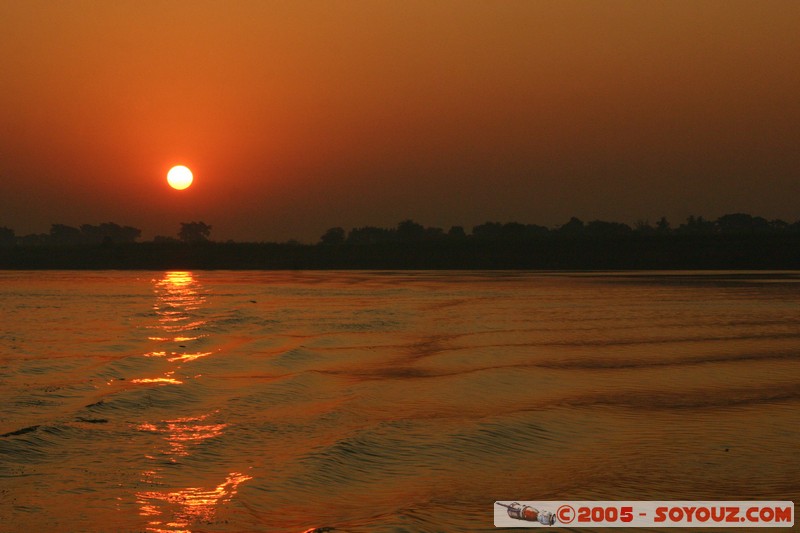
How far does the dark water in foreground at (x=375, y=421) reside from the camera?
34.0 feet

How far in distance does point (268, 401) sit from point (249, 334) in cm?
1273

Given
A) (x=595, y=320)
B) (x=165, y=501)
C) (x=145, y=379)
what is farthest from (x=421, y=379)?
(x=595, y=320)

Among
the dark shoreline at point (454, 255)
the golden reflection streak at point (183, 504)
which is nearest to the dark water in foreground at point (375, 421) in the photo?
the golden reflection streak at point (183, 504)

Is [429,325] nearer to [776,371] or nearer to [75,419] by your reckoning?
[776,371]

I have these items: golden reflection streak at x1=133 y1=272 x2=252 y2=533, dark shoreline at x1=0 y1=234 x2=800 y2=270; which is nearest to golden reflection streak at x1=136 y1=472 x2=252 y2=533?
golden reflection streak at x1=133 y1=272 x2=252 y2=533

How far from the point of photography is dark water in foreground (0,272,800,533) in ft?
34.0

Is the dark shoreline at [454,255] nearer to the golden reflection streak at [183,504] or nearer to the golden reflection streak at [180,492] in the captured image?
the golden reflection streak at [180,492]

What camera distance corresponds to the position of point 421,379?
64.8 ft

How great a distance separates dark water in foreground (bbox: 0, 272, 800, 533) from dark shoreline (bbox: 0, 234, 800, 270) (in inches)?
2885

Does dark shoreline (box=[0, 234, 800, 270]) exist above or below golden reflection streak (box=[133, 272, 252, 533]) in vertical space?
above

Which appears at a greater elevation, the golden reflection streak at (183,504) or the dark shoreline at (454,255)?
the dark shoreline at (454,255)

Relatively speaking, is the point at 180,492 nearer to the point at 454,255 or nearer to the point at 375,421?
the point at 375,421

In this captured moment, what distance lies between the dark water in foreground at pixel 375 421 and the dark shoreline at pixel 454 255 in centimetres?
7328

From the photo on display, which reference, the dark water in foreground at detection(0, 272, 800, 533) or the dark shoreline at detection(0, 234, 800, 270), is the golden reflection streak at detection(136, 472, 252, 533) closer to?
the dark water in foreground at detection(0, 272, 800, 533)
